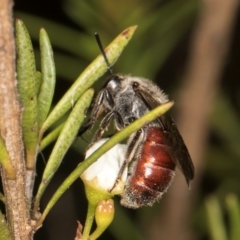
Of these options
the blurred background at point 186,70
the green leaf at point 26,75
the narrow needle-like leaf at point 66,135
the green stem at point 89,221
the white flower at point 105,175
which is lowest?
the blurred background at point 186,70

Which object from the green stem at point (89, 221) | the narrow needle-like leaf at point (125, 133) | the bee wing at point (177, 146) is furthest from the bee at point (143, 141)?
the narrow needle-like leaf at point (125, 133)

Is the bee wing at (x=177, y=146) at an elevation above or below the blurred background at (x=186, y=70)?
above

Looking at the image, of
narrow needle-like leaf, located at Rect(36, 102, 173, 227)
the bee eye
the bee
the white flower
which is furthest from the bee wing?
narrow needle-like leaf, located at Rect(36, 102, 173, 227)

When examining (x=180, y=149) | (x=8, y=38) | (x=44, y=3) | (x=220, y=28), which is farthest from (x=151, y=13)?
(x=8, y=38)

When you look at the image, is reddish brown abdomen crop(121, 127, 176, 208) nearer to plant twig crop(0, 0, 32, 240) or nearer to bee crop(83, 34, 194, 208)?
bee crop(83, 34, 194, 208)

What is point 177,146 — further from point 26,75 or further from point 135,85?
point 26,75

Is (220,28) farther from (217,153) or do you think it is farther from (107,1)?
(217,153)

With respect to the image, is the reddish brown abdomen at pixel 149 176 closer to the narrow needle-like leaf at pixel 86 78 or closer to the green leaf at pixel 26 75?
the narrow needle-like leaf at pixel 86 78

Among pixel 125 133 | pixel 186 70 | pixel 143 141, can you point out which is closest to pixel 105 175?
pixel 125 133

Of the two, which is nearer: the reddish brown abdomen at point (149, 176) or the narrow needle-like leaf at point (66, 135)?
the narrow needle-like leaf at point (66, 135)
